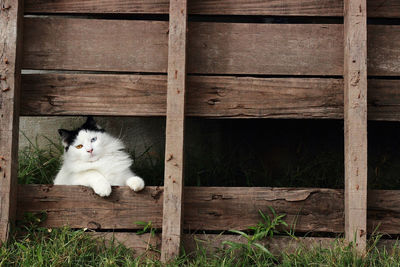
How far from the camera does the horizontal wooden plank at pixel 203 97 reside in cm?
230

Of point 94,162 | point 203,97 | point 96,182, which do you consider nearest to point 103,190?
point 96,182

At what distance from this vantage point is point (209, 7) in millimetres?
2328

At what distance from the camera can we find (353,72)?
2172 mm

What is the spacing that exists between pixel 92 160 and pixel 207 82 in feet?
2.81

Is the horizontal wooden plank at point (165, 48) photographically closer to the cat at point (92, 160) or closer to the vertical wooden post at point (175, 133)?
the vertical wooden post at point (175, 133)

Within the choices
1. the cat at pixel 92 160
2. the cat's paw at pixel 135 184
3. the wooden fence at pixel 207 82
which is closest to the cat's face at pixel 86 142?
the cat at pixel 92 160

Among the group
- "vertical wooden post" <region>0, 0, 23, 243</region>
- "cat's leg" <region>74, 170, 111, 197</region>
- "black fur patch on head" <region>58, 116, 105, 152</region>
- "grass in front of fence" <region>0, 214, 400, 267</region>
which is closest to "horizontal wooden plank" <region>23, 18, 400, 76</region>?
"vertical wooden post" <region>0, 0, 23, 243</region>

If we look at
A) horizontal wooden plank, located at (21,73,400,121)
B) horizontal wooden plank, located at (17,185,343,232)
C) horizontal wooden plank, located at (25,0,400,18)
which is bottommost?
horizontal wooden plank, located at (17,185,343,232)

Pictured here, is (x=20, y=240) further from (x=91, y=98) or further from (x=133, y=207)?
(x=91, y=98)

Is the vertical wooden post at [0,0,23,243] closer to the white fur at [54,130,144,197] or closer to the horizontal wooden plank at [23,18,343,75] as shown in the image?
the horizontal wooden plank at [23,18,343,75]

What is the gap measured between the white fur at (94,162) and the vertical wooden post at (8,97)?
1.17 feet

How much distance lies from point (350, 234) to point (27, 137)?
262 centimetres

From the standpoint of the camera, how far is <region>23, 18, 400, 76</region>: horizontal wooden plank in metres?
2.30

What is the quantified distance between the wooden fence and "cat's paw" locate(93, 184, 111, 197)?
47 mm
